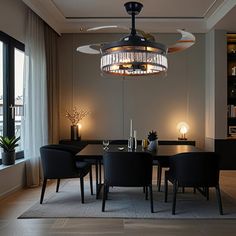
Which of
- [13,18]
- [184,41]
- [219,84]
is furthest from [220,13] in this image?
[13,18]

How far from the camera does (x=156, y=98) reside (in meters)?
6.82

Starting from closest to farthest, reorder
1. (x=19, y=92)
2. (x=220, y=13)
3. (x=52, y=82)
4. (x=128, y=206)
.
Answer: (x=128, y=206) → (x=19, y=92) → (x=220, y=13) → (x=52, y=82)

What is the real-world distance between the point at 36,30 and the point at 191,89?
344cm

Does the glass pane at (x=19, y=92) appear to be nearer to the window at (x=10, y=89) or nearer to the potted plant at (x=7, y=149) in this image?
the window at (x=10, y=89)

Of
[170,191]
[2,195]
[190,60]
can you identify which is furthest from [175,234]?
[190,60]

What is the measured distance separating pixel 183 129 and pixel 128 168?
3290mm

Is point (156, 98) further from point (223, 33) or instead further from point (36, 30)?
point (36, 30)

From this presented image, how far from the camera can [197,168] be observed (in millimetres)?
3535

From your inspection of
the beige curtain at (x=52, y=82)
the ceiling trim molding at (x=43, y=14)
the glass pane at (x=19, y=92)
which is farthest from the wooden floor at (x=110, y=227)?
the ceiling trim molding at (x=43, y=14)

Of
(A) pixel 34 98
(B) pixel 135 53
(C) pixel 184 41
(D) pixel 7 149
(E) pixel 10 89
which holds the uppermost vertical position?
(C) pixel 184 41

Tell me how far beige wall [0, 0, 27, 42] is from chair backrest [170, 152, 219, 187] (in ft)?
10.1

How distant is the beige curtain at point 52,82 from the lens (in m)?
5.86

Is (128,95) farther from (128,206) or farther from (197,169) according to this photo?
(197,169)

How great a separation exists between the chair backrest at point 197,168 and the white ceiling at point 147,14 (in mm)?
2705
